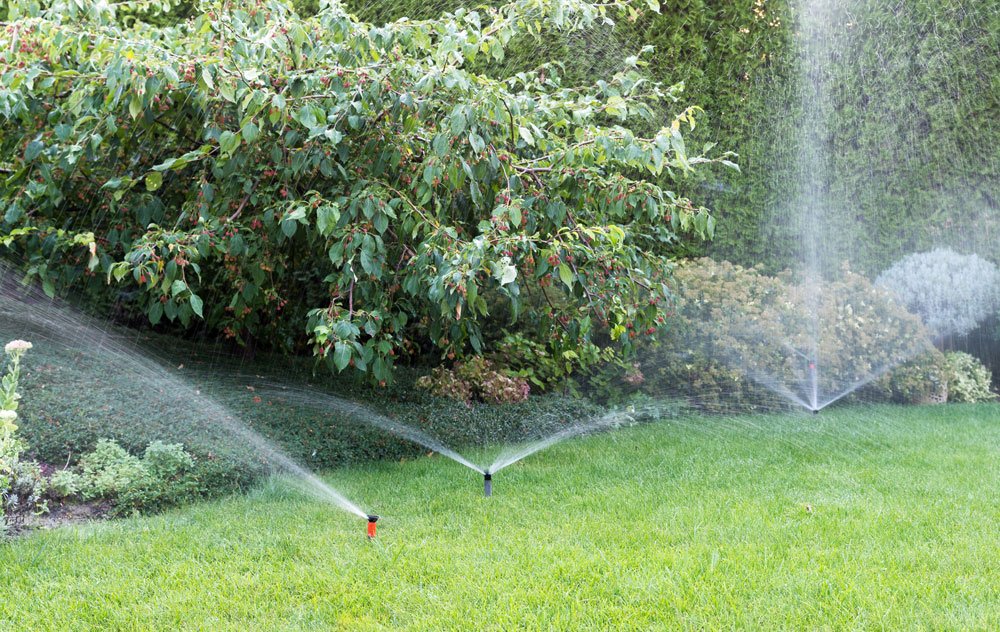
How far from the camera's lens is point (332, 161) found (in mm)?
4527

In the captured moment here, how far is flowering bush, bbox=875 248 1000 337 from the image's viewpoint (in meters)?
9.01

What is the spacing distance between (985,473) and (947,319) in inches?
182

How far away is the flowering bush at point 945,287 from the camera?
29.6 feet

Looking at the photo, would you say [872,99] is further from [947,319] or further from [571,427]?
[571,427]

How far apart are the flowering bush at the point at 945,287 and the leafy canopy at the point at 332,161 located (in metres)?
4.81

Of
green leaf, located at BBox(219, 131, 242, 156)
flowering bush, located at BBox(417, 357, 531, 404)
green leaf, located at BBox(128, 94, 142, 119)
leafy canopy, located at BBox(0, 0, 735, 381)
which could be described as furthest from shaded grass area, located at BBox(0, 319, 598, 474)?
green leaf, located at BBox(128, 94, 142, 119)

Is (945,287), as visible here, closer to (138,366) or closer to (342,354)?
(342,354)

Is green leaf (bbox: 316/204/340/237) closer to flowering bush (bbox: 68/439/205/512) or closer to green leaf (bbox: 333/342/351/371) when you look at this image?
green leaf (bbox: 333/342/351/371)

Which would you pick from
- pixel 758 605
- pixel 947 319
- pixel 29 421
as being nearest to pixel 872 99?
pixel 947 319

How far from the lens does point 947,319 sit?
9.05m

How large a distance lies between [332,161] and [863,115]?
6.77 meters

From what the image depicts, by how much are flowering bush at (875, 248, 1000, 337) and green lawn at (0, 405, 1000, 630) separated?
169 inches

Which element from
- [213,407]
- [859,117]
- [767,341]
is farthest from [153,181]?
[859,117]

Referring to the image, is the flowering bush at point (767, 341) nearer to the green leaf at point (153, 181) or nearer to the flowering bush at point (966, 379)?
the flowering bush at point (966, 379)
